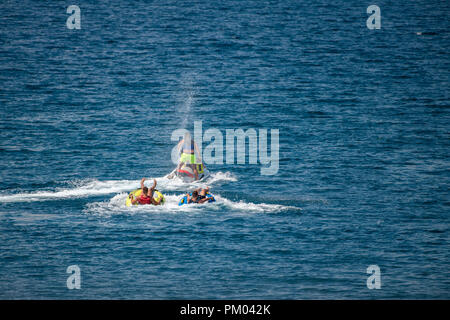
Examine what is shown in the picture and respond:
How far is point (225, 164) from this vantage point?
56.2 m

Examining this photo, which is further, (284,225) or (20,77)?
(20,77)

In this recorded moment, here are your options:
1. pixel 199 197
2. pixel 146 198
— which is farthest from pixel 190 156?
pixel 146 198

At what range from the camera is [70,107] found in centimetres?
7462

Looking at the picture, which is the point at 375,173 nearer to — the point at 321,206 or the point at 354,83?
the point at 321,206

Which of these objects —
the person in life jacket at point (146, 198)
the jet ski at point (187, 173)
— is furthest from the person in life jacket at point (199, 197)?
the jet ski at point (187, 173)

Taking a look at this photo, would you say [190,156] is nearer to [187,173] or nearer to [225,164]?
[187,173]

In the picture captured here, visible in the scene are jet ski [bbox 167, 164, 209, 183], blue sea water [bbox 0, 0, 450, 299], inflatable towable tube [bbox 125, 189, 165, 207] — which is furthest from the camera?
jet ski [bbox 167, 164, 209, 183]

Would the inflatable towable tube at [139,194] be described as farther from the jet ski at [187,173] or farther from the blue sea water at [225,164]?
the jet ski at [187,173]

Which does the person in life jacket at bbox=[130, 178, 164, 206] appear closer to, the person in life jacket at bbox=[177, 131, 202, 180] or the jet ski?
the jet ski

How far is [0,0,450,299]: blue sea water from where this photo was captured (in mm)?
36312

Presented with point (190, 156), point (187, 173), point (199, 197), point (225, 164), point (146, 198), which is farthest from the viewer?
point (225, 164)

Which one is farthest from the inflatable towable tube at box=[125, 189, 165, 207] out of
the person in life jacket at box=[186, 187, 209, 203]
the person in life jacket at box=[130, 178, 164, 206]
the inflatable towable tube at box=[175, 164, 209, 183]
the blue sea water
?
the inflatable towable tube at box=[175, 164, 209, 183]
